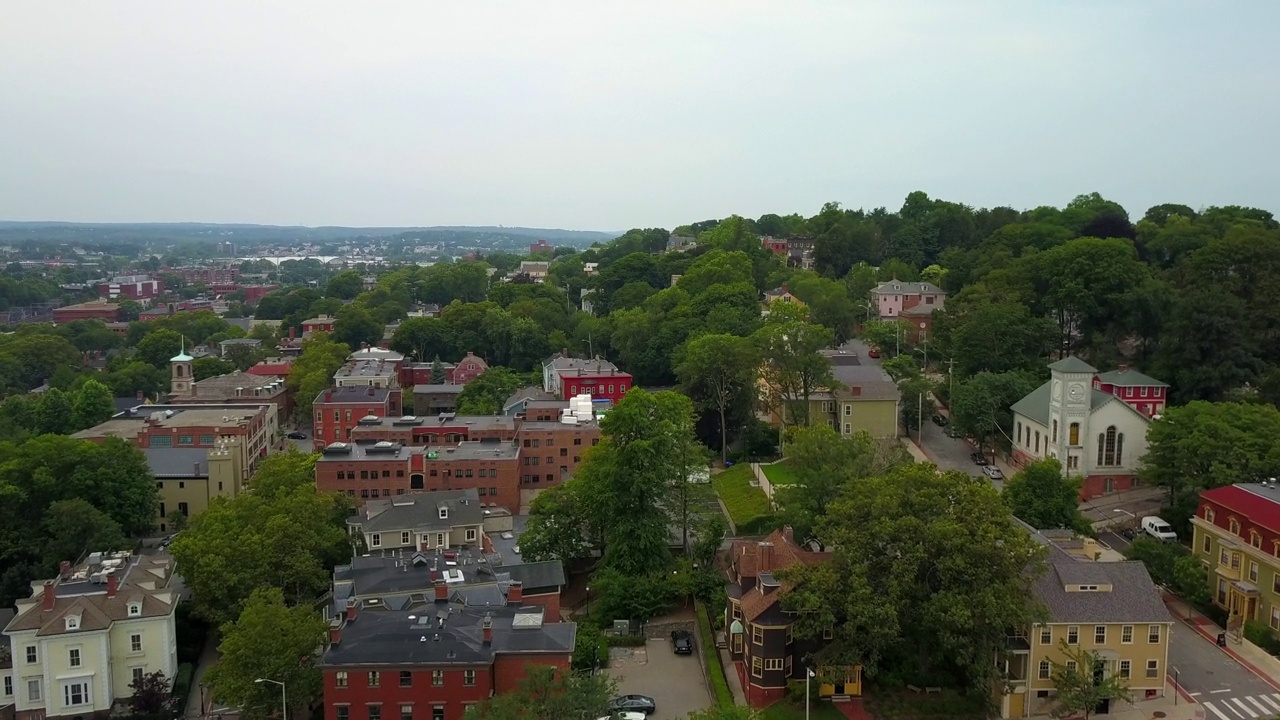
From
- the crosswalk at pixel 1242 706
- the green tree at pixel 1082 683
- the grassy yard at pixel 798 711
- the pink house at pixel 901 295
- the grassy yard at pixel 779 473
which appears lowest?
the grassy yard at pixel 798 711

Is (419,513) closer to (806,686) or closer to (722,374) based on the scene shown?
(806,686)

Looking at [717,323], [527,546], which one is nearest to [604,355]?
[717,323]

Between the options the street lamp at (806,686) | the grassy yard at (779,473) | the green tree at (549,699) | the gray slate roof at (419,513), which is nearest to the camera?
the green tree at (549,699)

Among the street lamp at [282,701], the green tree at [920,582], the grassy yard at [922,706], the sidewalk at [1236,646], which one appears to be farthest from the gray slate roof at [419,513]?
the sidewalk at [1236,646]

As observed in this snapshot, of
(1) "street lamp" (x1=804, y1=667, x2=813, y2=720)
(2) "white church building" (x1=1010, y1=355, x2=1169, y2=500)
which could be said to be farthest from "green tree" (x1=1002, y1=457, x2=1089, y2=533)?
(1) "street lamp" (x1=804, y1=667, x2=813, y2=720)

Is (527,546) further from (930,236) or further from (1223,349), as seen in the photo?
(930,236)

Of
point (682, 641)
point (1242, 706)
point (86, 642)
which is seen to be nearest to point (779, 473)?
point (682, 641)

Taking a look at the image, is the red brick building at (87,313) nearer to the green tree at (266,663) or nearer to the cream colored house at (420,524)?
the cream colored house at (420,524)
